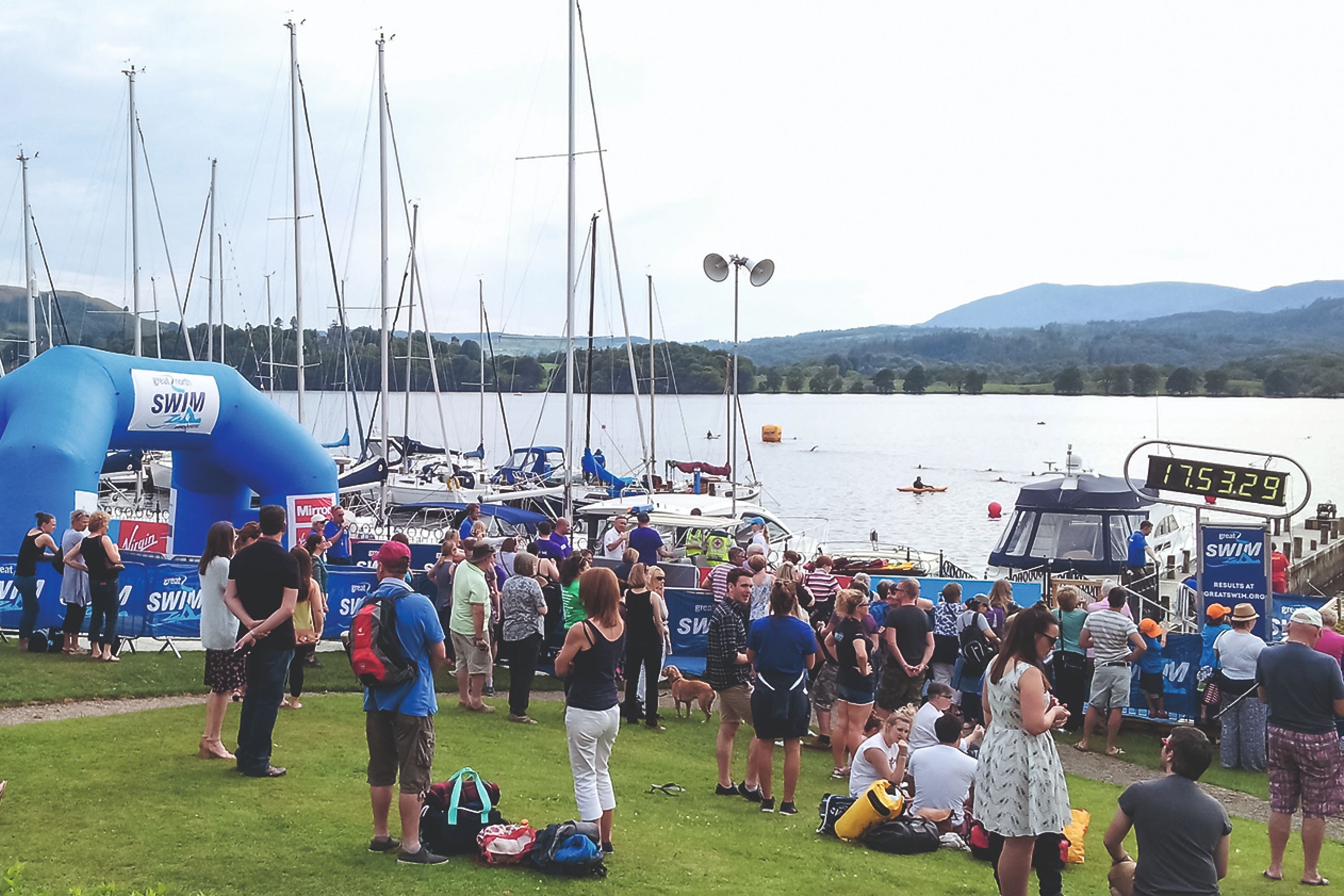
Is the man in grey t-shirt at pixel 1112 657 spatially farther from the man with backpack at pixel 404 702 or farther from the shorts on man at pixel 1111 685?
the man with backpack at pixel 404 702

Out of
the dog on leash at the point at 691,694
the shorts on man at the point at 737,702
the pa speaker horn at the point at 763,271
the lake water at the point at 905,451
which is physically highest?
the pa speaker horn at the point at 763,271

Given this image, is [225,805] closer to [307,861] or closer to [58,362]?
[307,861]

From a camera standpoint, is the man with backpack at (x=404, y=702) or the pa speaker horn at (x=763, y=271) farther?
the pa speaker horn at (x=763, y=271)

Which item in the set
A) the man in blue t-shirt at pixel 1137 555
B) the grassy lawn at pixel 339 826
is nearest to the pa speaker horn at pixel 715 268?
the man in blue t-shirt at pixel 1137 555

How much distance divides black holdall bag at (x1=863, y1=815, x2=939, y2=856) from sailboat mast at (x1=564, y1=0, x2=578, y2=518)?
55.0ft

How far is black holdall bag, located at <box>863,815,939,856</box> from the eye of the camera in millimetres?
7414

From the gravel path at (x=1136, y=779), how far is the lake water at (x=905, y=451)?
13660 millimetres

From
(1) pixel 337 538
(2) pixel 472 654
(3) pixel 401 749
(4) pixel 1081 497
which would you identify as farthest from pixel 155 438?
(4) pixel 1081 497

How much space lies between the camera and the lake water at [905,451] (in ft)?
187

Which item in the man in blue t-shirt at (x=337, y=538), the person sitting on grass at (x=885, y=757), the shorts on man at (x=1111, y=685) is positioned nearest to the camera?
the person sitting on grass at (x=885, y=757)

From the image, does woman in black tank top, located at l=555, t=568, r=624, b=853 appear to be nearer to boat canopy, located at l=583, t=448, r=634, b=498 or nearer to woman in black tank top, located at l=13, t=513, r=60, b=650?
woman in black tank top, located at l=13, t=513, r=60, b=650

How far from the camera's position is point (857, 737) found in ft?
31.9

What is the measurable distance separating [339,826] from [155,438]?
11155 mm

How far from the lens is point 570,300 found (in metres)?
26.2
